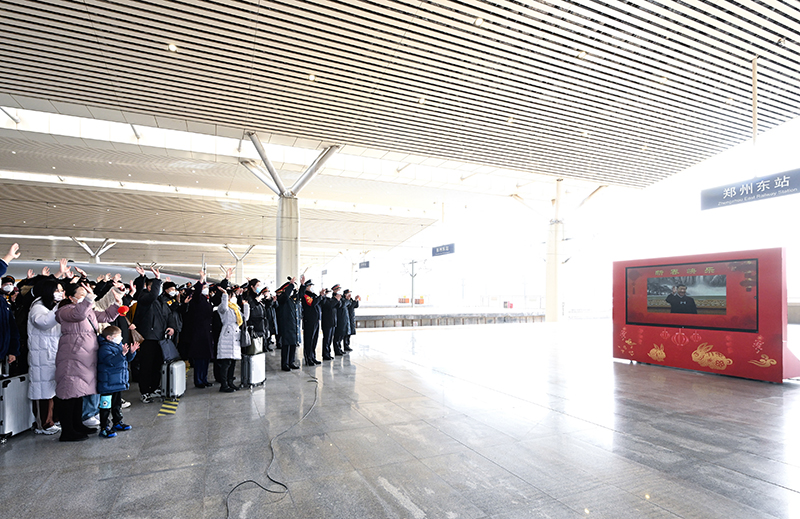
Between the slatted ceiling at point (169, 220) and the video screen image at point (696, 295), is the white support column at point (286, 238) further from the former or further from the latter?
the video screen image at point (696, 295)

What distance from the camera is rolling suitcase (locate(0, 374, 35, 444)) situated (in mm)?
4297

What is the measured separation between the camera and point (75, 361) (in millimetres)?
4359

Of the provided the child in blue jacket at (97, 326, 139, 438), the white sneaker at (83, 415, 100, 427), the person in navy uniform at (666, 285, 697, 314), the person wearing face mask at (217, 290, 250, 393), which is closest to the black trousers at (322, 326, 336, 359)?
the person wearing face mask at (217, 290, 250, 393)

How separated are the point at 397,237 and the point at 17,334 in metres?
30.2

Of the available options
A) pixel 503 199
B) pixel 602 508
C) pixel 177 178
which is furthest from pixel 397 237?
pixel 602 508

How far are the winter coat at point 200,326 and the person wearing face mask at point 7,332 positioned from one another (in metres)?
2.35

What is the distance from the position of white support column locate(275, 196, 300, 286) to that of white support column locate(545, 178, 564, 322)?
12563mm

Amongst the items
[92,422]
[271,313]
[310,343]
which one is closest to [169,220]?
[271,313]

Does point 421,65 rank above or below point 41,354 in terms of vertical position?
above

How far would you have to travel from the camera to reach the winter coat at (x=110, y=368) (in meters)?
4.45

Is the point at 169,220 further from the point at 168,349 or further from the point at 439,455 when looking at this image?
the point at 439,455

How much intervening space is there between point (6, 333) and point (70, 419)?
107 centimetres

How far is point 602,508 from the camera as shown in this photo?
3.05 meters

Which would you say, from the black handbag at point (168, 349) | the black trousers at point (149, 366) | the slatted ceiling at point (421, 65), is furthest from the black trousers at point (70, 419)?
the slatted ceiling at point (421, 65)
